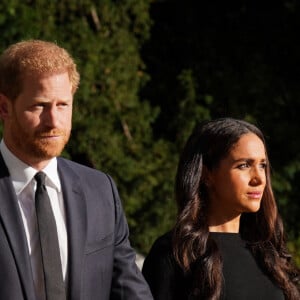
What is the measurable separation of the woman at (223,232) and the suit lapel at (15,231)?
0.75 m

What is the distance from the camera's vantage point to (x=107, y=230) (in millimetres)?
3357

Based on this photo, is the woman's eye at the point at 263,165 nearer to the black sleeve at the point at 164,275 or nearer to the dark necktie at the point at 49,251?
the black sleeve at the point at 164,275

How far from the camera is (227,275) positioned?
382 cm

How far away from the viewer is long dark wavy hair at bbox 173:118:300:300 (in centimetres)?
378

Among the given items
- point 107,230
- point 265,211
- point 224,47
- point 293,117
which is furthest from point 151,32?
point 107,230

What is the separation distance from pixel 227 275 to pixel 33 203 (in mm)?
930

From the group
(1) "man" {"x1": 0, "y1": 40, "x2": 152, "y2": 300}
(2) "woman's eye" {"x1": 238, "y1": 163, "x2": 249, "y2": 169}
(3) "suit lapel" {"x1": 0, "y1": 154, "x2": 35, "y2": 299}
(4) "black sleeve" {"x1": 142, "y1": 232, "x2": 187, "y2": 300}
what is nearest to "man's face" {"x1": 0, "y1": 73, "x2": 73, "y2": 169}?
(1) "man" {"x1": 0, "y1": 40, "x2": 152, "y2": 300}

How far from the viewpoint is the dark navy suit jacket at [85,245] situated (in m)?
3.11

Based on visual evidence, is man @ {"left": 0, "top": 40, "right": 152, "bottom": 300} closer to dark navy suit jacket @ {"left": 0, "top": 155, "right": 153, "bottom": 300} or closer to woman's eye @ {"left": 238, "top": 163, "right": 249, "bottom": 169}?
dark navy suit jacket @ {"left": 0, "top": 155, "right": 153, "bottom": 300}

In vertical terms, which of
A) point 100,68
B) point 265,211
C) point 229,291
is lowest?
point 229,291

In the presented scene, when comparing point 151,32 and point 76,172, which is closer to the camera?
point 76,172

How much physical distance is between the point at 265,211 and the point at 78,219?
3.23 ft

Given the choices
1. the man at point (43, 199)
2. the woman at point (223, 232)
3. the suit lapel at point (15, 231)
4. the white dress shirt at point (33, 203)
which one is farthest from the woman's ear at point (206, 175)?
the suit lapel at point (15, 231)

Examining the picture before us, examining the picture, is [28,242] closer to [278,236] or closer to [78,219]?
[78,219]
